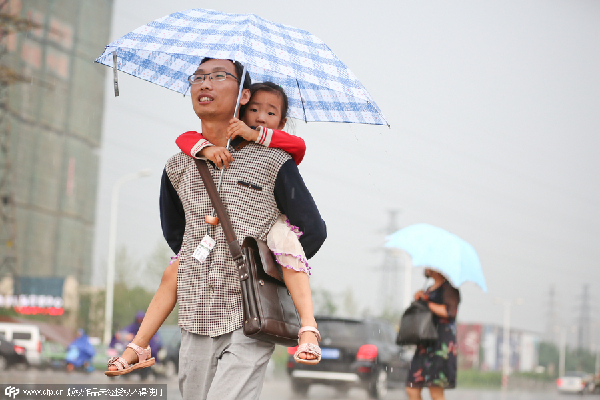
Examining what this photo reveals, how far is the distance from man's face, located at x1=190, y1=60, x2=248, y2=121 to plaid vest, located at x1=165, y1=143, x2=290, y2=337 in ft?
0.60

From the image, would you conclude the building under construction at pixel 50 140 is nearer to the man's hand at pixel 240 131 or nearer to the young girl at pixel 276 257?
the young girl at pixel 276 257

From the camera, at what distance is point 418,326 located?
6.71 meters

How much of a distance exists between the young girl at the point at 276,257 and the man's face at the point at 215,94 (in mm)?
114

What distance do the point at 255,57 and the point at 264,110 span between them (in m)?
0.38

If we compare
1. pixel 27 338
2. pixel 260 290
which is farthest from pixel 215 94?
pixel 27 338

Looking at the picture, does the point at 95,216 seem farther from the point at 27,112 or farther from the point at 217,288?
the point at 217,288

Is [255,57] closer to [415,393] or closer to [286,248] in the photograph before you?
[286,248]

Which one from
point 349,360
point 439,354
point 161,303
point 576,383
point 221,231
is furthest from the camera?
point 576,383

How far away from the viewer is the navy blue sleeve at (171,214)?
317 cm

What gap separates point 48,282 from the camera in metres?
47.8

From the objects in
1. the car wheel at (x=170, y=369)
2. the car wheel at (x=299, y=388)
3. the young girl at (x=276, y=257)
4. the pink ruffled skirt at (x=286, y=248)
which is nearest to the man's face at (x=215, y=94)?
the young girl at (x=276, y=257)

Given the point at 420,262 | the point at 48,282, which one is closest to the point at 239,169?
the point at 420,262

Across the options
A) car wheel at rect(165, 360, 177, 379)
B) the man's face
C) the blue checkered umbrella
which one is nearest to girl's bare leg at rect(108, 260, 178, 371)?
the man's face

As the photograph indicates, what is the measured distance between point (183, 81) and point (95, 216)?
53.2 meters
